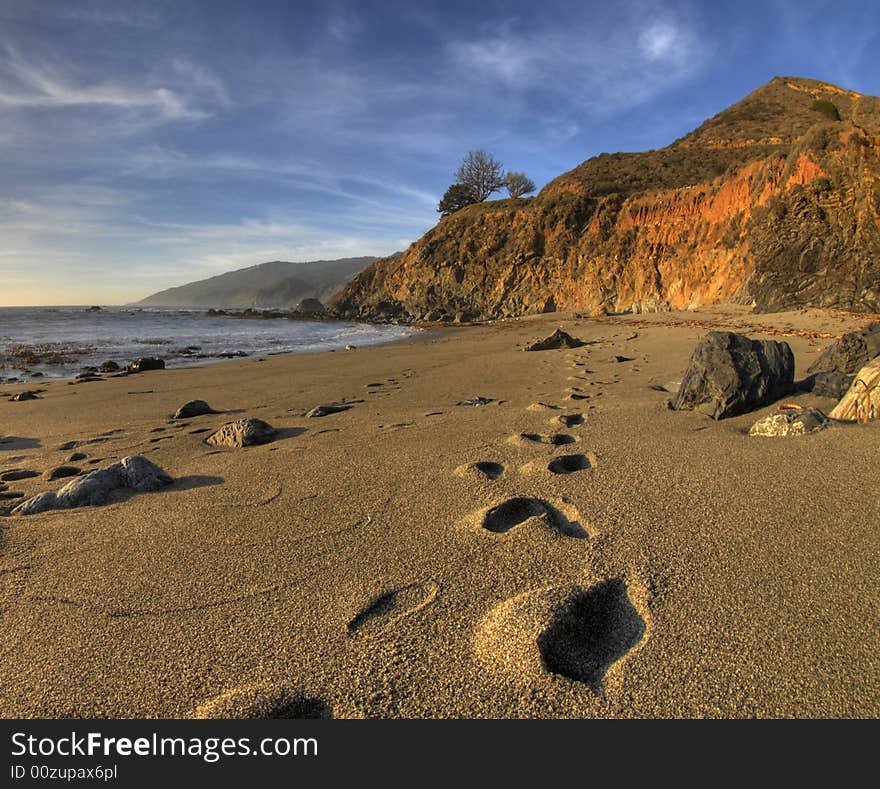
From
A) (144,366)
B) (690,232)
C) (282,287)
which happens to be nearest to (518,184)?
(690,232)

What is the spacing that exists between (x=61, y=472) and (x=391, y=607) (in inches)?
119

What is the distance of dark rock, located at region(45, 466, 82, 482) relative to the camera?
10.4 feet

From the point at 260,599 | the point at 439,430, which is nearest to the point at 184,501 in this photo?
the point at 260,599

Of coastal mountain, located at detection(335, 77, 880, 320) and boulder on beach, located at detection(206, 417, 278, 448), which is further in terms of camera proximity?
coastal mountain, located at detection(335, 77, 880, 320)

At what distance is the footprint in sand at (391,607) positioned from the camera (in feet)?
4.76

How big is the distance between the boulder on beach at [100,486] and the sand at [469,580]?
0.40 ft

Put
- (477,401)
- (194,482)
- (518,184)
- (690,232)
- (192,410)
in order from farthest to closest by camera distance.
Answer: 1. (518,184)
2. (690,232)
3. (192,410)
4. (477,401)
5. (194,482)

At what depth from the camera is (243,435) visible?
3.68 metres

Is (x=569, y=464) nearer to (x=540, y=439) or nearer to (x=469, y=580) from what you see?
(x=540, y=439)

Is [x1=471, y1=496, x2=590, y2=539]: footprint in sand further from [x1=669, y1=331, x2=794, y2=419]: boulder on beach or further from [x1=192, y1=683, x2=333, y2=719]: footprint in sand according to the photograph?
[x1=669, y1=331, x2=794, y2=419]: boulder on beach

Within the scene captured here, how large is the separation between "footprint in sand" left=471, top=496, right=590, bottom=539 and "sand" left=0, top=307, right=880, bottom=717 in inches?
0.4

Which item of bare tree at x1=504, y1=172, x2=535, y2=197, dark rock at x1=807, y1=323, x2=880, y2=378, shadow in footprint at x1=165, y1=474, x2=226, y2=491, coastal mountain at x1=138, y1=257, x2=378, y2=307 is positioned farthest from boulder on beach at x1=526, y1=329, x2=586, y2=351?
coastal mountain at x1=138, y1=257, x2=378, y2=307

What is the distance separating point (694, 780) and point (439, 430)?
9.13 ft

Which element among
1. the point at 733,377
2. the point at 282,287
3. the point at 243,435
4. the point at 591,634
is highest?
the point at 282,287
